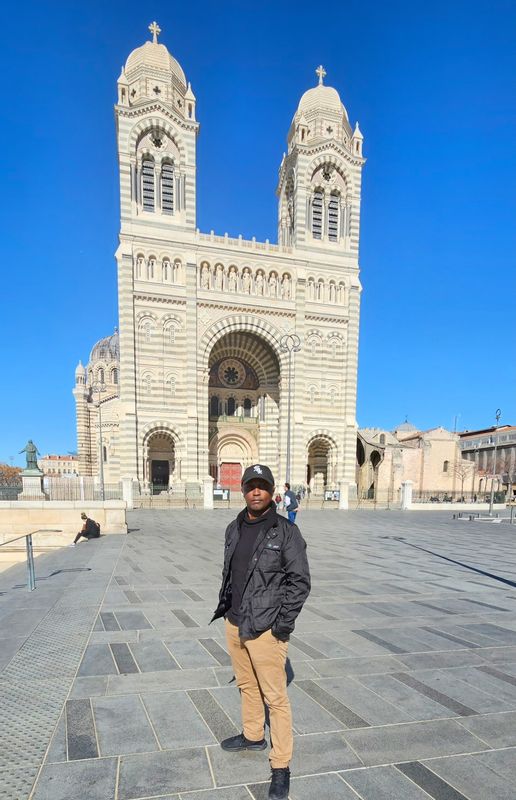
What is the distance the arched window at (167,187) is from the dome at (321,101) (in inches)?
497

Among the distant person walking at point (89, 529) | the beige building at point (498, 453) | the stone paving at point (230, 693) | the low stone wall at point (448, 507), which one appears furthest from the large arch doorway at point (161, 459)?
A: the beige building at point (498, 453)

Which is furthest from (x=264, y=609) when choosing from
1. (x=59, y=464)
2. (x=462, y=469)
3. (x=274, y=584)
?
(x=59, y=464)

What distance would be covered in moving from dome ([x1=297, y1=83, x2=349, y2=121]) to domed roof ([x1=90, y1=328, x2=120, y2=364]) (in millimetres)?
37612

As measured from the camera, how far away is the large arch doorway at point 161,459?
2748cm

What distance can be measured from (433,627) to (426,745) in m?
2.25

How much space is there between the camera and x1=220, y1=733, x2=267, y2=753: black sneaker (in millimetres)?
→ 2289

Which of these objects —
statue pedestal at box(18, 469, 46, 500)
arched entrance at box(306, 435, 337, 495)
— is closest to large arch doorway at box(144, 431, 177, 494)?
statue pedestal at box(18, 469, 46, 500)

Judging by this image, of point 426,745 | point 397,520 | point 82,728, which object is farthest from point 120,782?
point 397,520

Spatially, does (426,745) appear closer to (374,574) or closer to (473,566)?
(374,574)

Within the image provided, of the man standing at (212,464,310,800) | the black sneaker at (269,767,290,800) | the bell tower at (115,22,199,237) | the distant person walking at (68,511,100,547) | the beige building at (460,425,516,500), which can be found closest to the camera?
the black sneaker at (269,767,290,800)

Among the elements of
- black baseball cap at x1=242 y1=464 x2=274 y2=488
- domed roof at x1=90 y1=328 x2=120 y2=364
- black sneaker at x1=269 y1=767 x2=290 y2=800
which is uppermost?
domed roof at x1=90 y1=328 x2=120 y2=364

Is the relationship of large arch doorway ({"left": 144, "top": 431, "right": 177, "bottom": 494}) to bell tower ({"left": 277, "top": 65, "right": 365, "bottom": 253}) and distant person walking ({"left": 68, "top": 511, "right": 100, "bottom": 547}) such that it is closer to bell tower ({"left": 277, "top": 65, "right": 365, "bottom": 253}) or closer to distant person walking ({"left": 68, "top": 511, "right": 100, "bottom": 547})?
distant person walking ({"left": 68, "top": 511, "right": 100, "bottom": 547})

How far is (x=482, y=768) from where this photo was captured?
2.22m

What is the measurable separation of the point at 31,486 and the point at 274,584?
19.4 m
